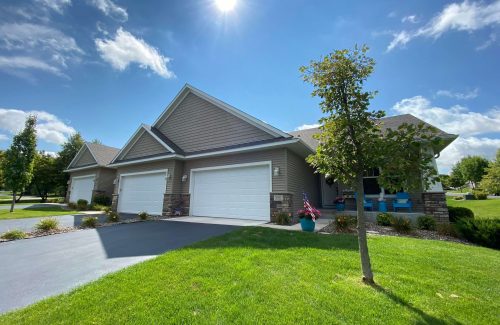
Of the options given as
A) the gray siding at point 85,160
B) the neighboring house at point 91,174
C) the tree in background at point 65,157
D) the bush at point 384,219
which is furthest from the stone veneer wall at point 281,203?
the tree in background at point 65,157

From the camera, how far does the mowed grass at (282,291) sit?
8.23 feet

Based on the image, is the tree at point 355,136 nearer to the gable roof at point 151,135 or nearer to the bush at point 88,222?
the bush at point 88,222

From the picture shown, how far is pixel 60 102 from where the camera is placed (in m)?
12.5

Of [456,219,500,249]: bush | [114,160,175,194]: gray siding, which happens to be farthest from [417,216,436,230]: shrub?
Result: [114,160,175,194]: gray siding

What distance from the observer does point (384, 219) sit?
27.9 feet

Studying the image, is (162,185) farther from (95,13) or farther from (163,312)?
(163,312)

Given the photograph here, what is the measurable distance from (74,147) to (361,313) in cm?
3736

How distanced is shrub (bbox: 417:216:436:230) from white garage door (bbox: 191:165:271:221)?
19.0ft

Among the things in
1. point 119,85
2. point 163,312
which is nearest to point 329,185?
point 163,312

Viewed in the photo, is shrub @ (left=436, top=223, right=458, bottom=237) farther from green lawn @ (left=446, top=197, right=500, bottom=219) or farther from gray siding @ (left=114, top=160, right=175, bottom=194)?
gray siding @ (left=114, top=160, right=175, bottom=194)

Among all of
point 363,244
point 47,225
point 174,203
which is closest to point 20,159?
point 47,225

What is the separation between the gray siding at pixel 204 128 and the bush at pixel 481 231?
7.35 meters

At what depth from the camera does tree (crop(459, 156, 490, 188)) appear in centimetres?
4600

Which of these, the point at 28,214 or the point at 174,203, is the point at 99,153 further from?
the point at 174,203
